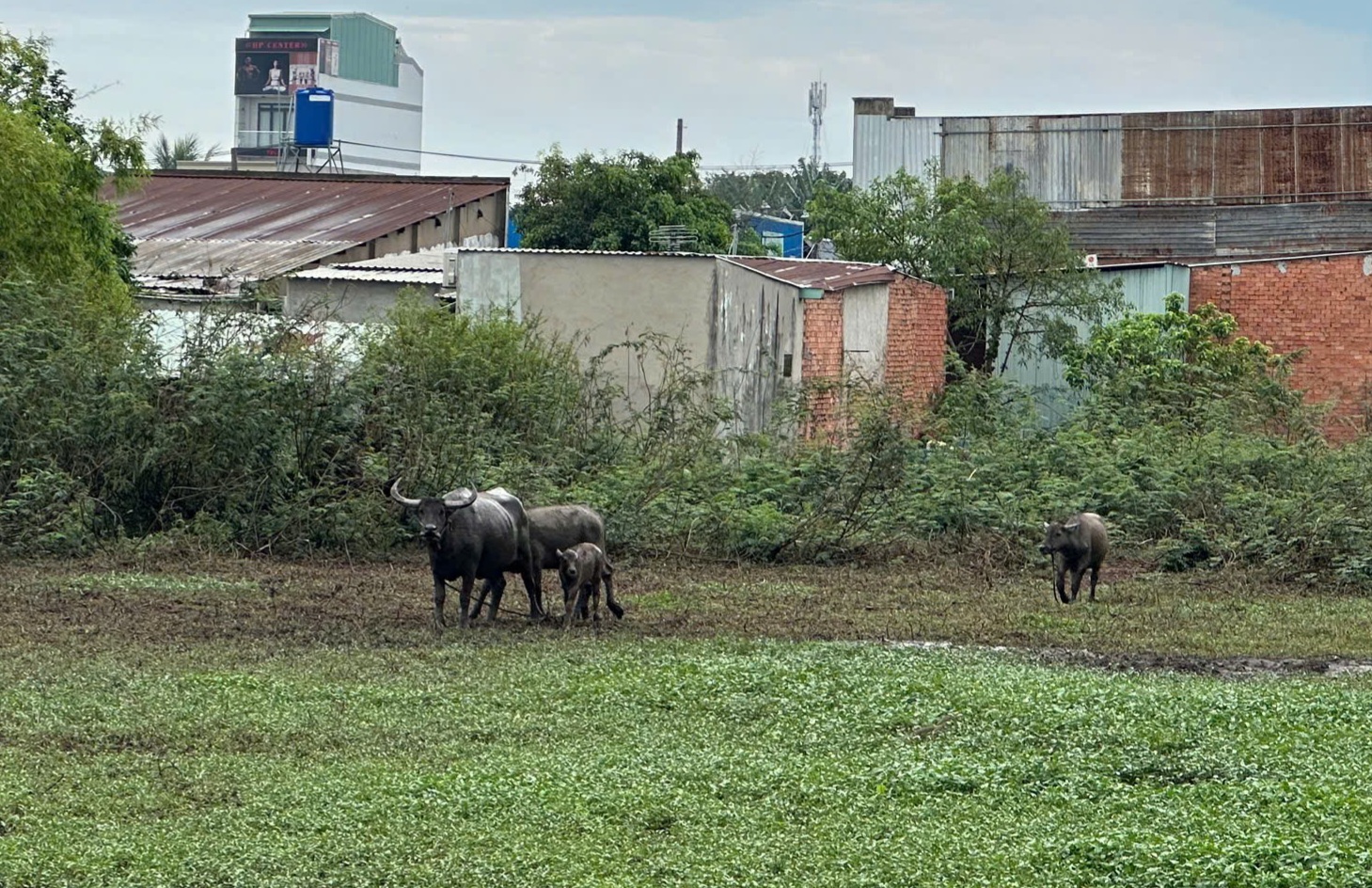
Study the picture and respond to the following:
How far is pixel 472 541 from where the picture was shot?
1367 cm

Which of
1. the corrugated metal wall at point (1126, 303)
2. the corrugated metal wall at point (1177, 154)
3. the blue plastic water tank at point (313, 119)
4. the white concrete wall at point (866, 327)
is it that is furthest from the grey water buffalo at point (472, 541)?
the blue plastic water tank at point (313, 119)

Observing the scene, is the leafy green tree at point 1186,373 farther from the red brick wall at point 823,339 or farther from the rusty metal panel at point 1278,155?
the rusty metal panel at point 1278,155

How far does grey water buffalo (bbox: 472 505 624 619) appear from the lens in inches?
561

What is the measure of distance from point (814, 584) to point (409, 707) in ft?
24.0

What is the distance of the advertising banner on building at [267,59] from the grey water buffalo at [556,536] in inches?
2958

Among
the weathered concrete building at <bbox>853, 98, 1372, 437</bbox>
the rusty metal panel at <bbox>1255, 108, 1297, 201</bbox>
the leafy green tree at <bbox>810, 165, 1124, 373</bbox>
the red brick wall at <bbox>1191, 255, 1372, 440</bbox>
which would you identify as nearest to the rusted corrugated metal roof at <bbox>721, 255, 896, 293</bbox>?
the leafy green tree at <bbox>810, 165, 1124, 373</bbox>

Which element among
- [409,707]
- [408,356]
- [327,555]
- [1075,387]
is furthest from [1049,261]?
[409,707]

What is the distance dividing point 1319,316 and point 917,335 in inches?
261

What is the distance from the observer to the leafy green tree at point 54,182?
875 inches

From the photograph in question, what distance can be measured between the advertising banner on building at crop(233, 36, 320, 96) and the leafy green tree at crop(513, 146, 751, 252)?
50.8 m

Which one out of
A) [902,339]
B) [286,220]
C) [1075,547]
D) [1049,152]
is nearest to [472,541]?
[1075,547]

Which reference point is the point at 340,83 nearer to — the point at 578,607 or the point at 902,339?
the point at 902,339

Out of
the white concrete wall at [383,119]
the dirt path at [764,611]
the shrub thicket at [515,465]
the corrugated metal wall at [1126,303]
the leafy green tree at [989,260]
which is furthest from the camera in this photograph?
the white concrete wall at [383,119]

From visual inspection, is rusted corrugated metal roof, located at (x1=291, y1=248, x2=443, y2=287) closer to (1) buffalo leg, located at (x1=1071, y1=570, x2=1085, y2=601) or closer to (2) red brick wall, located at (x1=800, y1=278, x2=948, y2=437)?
(2) red brick wall, located at (x1=800, y1=278, x2=948, y2=437)
